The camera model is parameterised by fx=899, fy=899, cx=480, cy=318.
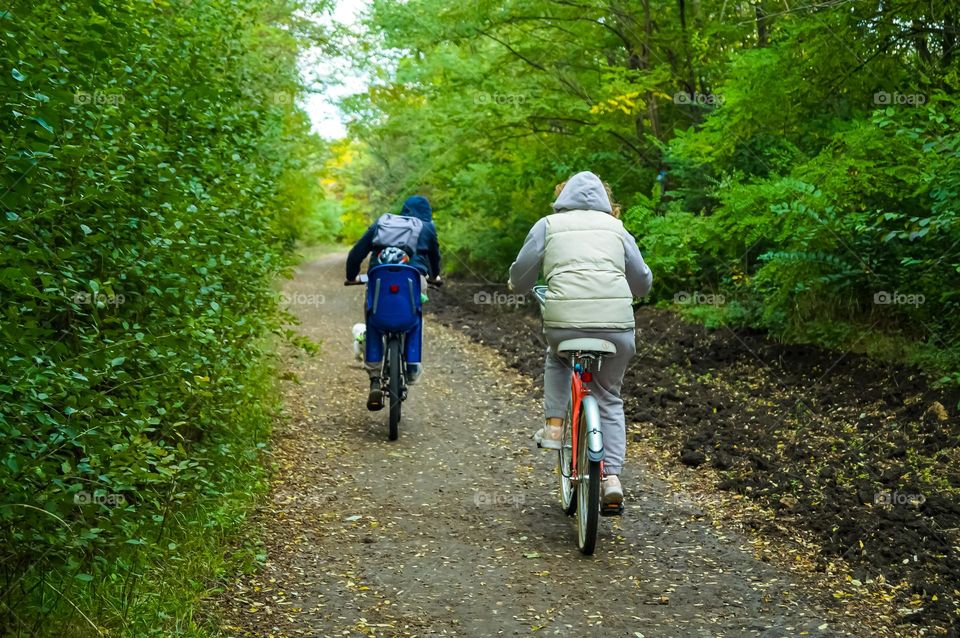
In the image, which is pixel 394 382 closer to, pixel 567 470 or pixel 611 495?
pixel 567 470

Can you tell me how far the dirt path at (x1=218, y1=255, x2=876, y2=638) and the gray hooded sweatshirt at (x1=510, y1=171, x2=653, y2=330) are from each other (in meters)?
1.41

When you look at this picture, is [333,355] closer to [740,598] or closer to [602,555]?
[602,555]

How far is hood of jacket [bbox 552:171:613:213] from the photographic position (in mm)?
5527

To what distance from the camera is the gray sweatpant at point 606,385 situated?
5.31 meters

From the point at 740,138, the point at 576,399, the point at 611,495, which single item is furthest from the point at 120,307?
the point at 740,138

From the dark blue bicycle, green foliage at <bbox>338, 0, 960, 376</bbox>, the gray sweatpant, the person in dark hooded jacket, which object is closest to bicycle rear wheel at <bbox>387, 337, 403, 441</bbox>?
the dark blue bicycle

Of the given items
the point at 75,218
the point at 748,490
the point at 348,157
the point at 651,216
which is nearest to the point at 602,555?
the point at 748,490

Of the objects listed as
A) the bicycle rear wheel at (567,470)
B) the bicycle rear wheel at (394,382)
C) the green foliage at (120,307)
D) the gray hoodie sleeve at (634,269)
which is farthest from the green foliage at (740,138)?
the green foliage at (120,307)

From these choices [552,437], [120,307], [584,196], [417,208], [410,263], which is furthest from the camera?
[417,208]

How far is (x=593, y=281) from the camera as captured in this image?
5.26m

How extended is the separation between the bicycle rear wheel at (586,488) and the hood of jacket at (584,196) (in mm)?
1191

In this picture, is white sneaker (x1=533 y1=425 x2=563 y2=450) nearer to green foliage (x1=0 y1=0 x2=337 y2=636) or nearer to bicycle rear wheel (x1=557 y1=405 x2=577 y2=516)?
bicycle rear wheel (x1=557 y1=405 x2=577 y2=516)

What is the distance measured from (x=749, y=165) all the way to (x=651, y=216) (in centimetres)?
190

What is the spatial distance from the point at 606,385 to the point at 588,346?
455 mm
